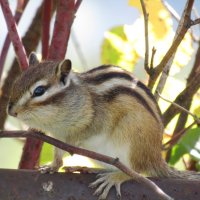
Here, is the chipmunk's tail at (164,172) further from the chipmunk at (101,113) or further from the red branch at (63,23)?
the red branch at (63,23)

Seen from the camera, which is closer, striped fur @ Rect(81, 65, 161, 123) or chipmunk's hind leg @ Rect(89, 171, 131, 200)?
chipmunk's hind leg @ Rect(89, 171, 131, 200)

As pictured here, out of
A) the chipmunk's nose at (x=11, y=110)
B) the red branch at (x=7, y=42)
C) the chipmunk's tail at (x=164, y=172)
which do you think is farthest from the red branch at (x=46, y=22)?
the chipmunk's tail at (x=164, y=172)

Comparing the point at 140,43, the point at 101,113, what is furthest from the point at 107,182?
the point at 140,43

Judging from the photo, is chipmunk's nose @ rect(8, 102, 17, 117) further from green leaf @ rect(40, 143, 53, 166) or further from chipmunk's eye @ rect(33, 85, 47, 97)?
green leaf @ rect(40, 143, 53, 166)

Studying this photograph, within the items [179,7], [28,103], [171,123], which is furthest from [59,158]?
[179,7]

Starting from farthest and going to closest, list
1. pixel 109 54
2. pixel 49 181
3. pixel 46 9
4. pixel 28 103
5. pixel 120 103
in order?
pixel 109 54 < pixel 46 9 < pixel 120 103 < pixel 28 103 < pixel 49 181

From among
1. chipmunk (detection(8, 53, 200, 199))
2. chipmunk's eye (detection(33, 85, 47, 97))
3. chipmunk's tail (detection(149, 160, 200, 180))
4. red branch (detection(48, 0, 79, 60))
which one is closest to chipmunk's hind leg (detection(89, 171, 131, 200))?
chipmunk (detection(8, 53, 200, 199))

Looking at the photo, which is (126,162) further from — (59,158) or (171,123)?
(171,123)
